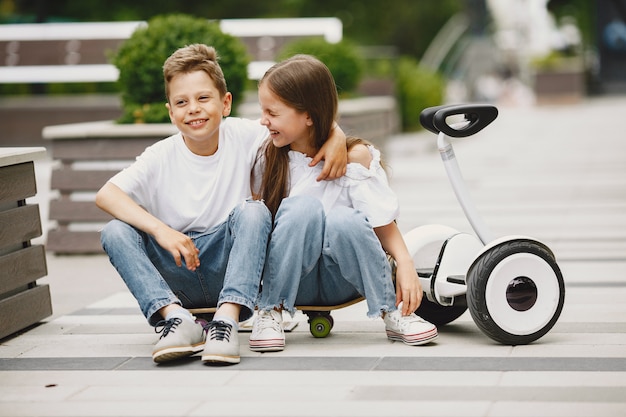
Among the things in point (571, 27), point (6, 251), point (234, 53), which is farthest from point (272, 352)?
point (571, 27)

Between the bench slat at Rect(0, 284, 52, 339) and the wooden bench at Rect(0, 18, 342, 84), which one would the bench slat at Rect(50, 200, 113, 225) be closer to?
the bench slat at Rect(0, 284, 52, 339)

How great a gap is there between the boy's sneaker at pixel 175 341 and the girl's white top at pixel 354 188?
0.72 meters

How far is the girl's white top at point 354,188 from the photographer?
4184 millimetres

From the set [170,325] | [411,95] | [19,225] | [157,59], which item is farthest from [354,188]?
[411,95]

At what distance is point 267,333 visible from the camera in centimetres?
413

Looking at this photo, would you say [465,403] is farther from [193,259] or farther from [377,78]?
[377,78]

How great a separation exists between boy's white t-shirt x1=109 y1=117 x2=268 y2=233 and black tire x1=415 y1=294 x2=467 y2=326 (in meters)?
0.91

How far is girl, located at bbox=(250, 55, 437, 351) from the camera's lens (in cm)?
409

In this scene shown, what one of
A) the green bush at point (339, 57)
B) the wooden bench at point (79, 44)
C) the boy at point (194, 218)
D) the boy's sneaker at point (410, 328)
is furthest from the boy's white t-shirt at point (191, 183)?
the wooden bench at point (79, 44)

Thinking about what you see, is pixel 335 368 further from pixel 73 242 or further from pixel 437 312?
pixel 73 242

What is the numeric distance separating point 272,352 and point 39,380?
91 cm

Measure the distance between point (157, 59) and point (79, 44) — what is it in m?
8.45

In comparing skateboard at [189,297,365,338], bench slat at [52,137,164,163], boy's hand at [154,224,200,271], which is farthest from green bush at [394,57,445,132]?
boy's hand at [154,224,200,271]

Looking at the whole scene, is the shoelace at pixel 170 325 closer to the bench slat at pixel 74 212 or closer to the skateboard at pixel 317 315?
the skateboard at pixel 317 315
